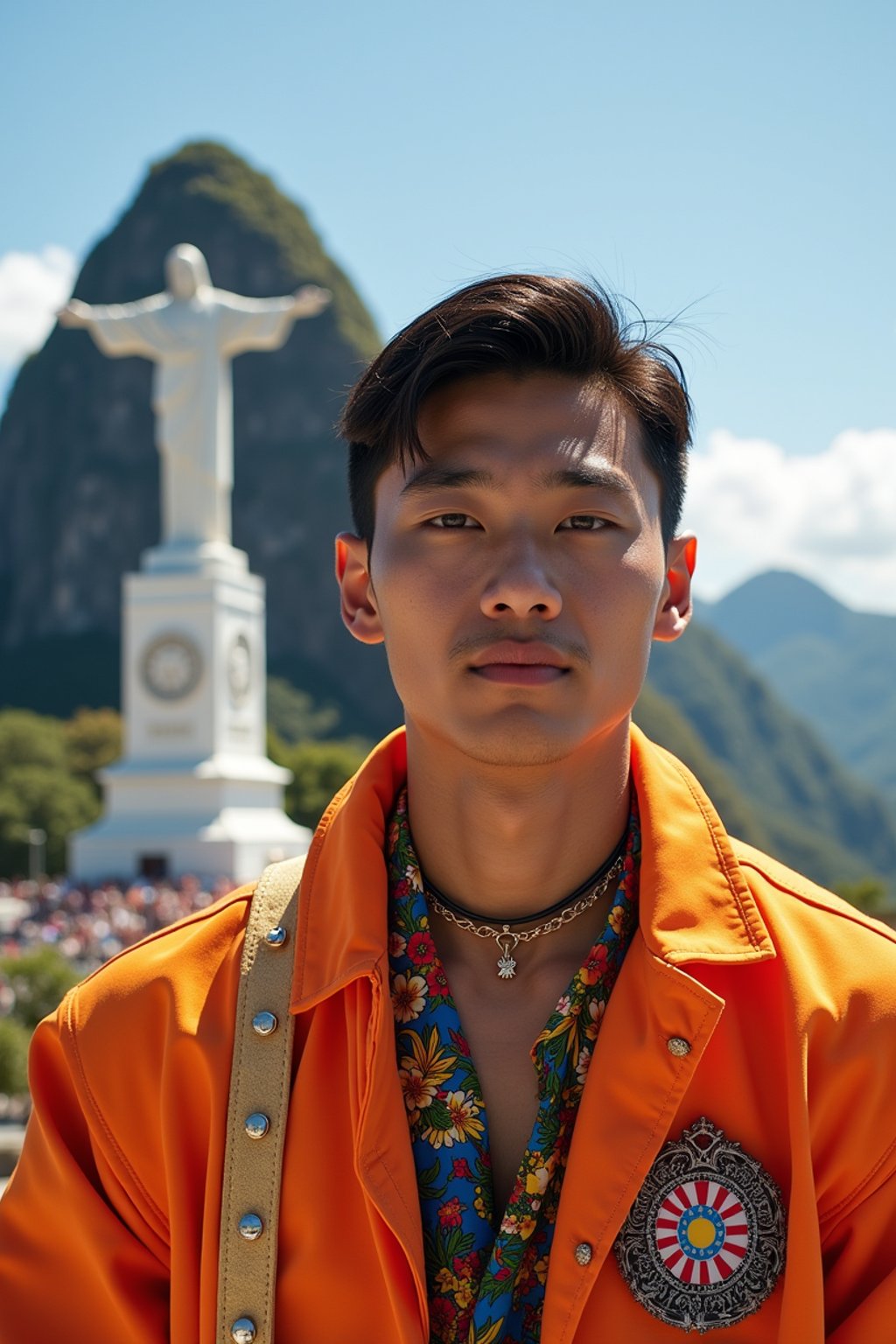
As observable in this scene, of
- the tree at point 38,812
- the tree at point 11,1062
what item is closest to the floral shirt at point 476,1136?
the tree at point 11,1062

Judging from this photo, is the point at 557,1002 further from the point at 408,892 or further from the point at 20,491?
the point at 20,491

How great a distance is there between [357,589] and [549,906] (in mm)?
586

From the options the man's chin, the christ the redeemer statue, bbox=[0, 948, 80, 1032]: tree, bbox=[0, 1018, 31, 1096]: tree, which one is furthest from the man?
the christ the redeemer statue

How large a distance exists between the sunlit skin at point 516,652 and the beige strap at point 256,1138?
27cm

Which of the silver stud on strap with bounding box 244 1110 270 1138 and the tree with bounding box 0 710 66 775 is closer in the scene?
the silver stud on strap with bounding box 244 1110 270 1138

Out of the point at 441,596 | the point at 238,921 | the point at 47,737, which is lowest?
the point at 238,921

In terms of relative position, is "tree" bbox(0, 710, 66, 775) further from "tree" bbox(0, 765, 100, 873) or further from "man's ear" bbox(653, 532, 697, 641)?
"man's ear" bbox(653, 532, 697, 641)

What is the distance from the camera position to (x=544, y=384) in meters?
2.28

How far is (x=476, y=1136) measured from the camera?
2115 millimetres

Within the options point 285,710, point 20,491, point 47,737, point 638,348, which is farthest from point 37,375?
point 638,348

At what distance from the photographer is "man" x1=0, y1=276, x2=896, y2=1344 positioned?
199 cm

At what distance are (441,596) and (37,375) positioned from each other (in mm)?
123946

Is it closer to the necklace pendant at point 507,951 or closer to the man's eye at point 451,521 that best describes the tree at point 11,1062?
the necklace pendant at point 507,951

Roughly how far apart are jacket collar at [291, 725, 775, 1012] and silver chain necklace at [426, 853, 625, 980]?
0.28ft
